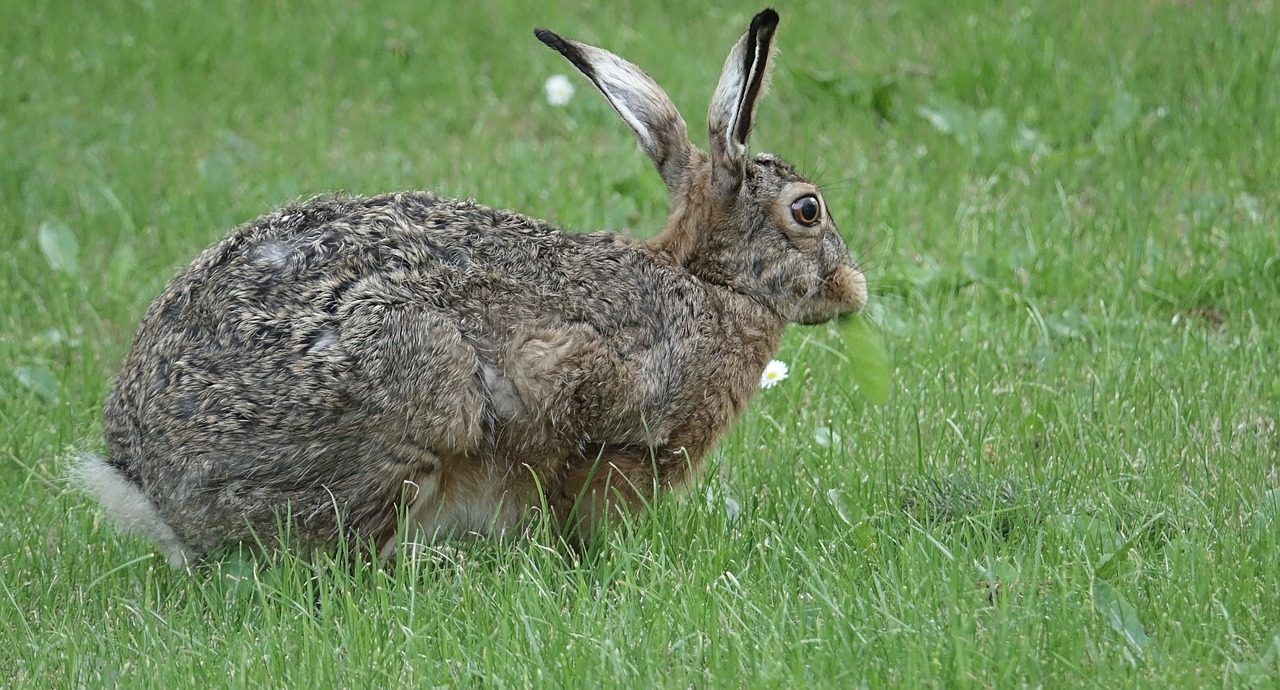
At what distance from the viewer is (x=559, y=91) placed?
8539 mm

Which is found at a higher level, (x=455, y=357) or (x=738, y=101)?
(x=738, y=101)

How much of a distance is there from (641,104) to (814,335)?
162 centimetres

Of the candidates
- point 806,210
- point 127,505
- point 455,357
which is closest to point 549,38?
point 806,210

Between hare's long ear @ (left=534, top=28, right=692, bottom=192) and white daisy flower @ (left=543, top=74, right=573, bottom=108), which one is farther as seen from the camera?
white daisy flower @ (left=543, top=74, right=573, bottom=108)

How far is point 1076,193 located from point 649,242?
305cm

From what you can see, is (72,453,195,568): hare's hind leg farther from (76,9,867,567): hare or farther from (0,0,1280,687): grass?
(0,0,1280,687): grass

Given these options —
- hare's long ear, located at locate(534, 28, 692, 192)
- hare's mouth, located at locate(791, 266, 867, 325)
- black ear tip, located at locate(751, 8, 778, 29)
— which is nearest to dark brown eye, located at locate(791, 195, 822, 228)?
hare's mouth, located at locate(791, 266, 867, 325)

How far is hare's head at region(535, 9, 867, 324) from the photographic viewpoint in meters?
4.79

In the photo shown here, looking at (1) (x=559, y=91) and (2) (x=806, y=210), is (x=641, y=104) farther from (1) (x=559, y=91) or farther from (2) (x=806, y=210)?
(1) (x=559, y=91)

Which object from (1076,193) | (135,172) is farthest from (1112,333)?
(135,172)

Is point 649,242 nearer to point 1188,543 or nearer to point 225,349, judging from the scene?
point 225,349

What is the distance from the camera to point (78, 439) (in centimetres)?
535

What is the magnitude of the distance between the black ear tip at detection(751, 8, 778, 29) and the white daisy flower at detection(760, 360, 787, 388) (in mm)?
1271

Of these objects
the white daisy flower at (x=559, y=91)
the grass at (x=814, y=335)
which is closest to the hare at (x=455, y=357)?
the grass at (x=814, y=335)
